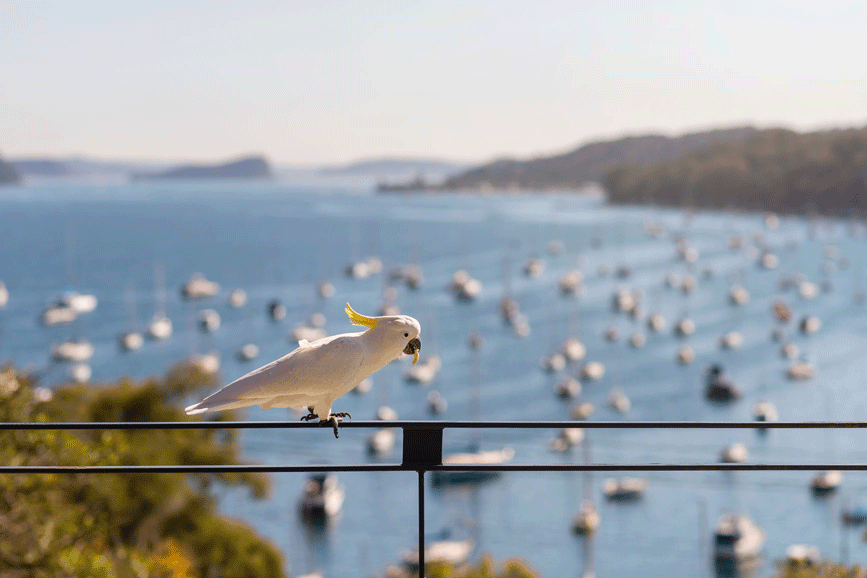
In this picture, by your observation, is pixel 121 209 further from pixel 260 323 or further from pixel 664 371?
pixel 664 371

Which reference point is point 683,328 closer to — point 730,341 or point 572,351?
point 730,341

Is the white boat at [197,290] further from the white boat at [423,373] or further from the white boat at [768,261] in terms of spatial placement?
the white boat at [768,261]

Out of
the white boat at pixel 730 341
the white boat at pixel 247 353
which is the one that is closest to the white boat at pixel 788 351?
the white boat at pixel 730 341

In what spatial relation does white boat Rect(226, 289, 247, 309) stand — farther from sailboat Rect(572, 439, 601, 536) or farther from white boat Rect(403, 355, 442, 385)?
sailboat Rect(572, 439, 601, 536)

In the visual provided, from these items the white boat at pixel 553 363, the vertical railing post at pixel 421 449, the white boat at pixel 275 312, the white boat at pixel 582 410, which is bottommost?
the white boat at pixel 582 410

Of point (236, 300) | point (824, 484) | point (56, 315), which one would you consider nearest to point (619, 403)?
point (824, 484)
